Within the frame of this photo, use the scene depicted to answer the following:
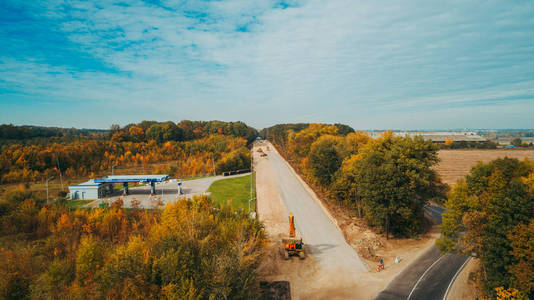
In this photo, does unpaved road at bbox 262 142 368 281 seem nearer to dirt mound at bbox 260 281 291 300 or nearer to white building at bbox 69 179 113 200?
dirt mound at bbox 260 281 291 300

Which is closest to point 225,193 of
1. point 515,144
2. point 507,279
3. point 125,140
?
point 507,279

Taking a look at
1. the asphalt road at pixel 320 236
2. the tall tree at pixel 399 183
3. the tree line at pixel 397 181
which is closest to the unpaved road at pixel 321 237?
the asphalt road at pixel 320 236

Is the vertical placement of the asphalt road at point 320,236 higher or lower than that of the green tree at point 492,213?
lower

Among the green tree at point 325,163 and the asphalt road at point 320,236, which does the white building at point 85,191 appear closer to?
the asphalt road at point 320,236

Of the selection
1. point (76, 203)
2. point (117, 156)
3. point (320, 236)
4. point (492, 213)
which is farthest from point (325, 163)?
point (117, 156)

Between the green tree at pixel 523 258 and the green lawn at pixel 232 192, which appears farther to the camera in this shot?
the green lawn at pixel 232 192

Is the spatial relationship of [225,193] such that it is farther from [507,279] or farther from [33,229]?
[507,279]

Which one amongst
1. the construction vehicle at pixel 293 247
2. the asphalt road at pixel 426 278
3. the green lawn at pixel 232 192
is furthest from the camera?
the green lawn at pixel 232 192
